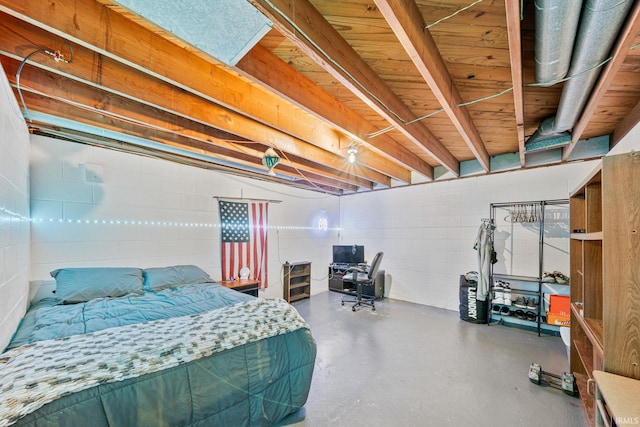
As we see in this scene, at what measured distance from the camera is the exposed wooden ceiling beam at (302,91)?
1577mm

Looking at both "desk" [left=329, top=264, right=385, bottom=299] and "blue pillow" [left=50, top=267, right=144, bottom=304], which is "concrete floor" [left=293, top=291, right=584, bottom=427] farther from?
"blue pillow" [left=50, top=267, right=144, bottom=304]

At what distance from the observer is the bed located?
1.14 meters

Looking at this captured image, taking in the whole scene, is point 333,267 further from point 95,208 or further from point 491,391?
point 95,208

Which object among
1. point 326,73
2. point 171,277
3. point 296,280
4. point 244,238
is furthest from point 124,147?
point 296,280

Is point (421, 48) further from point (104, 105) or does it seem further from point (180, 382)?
point (104, 105)

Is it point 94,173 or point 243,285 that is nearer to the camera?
point 94,173

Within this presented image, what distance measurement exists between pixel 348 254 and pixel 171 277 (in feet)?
11.3

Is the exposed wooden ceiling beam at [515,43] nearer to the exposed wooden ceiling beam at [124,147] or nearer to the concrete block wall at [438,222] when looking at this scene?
the concrete block wall at [438,222]

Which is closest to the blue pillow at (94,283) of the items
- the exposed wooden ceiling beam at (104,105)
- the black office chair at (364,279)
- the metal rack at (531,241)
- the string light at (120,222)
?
the string light at (120,222)

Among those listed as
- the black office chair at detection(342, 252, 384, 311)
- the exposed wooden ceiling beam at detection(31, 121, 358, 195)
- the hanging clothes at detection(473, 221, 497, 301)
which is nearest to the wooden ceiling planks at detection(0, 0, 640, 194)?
the exposed wooden ceiling beam at detection(31, 121, 358, 195)

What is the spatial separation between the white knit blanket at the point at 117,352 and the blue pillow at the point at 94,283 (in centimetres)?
124

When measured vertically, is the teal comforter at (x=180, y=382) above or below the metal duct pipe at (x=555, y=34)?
below

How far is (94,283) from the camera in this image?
260cm

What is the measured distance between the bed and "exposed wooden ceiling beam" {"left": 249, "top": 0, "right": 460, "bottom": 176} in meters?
1.77
